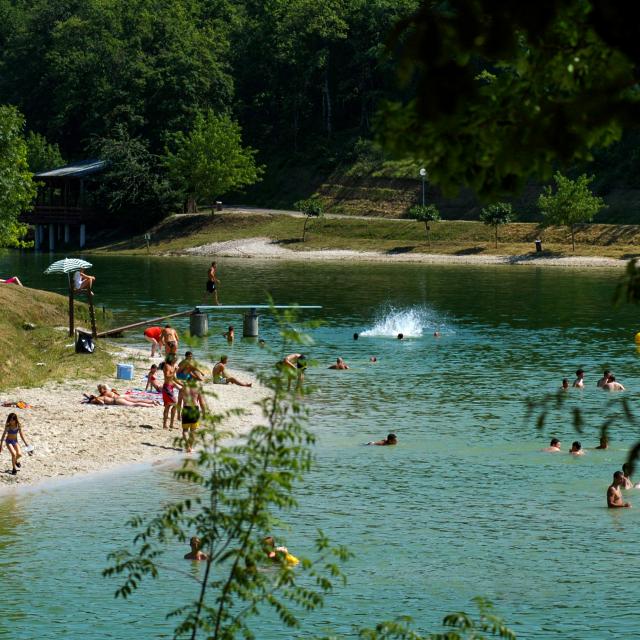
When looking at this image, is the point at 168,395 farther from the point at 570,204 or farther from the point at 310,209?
the point at 310,209

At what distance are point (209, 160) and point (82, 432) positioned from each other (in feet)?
292

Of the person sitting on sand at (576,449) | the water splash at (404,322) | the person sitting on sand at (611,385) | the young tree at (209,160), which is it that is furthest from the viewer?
the young tree at (209,160)

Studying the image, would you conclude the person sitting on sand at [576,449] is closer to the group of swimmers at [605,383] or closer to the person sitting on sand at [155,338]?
the group of swimmers at [605,383]

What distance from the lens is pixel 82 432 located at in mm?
34062

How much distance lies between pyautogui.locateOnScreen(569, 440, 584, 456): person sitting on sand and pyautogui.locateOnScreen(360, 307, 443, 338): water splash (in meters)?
24.9

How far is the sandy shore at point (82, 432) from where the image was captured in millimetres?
31000

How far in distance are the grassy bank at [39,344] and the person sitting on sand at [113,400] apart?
285cm

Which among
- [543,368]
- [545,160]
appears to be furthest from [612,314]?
[545,160]

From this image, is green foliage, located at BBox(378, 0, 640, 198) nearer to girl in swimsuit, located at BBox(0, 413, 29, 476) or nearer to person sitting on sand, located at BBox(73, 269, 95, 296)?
girl in swimsuit, located at BBox(0, 413, 29, 476)

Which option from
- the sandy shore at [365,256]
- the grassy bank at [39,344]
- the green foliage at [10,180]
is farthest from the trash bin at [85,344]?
the sandy shore at [365,256]

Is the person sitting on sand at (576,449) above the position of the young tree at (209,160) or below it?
below

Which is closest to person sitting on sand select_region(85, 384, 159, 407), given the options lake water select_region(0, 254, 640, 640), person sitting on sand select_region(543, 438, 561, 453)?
lake water select_region(0, 254, 640, 640)

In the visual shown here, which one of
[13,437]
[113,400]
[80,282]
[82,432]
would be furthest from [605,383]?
[80,282]

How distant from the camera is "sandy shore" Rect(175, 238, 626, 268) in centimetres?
9888
